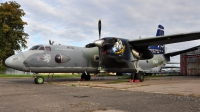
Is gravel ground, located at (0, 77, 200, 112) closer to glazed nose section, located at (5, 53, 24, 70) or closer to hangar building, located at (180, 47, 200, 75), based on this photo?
glazed nose section, located at (5, 53, 24, 70)

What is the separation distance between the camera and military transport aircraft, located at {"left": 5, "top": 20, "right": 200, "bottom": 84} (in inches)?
608

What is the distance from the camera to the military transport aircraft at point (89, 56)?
50.7 ft

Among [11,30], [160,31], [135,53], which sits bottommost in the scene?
[135,53]

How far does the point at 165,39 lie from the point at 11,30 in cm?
3599

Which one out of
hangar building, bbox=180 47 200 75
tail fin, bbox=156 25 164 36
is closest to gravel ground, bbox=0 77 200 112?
tail fin, bbox=156 25 164 36

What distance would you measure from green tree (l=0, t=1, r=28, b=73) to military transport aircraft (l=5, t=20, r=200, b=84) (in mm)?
27929

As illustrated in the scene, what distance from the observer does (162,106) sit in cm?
643

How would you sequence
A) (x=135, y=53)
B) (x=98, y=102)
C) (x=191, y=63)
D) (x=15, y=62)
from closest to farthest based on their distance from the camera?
1. (x=98, y=102)
2. (x=15, y=62)
3. (x=135, y=53)
4. (x=191, y=63)

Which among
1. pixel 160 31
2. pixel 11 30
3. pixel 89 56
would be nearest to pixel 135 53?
pixel 89 56

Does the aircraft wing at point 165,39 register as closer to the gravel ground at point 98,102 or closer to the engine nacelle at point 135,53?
the engine nacelle at point 135,53

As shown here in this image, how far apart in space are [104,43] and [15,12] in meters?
34.3

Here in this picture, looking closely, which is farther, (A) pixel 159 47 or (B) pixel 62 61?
(A) pixel 159 47

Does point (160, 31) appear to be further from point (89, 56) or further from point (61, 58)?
point (61, 58)

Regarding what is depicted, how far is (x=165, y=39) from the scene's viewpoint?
1748cm
